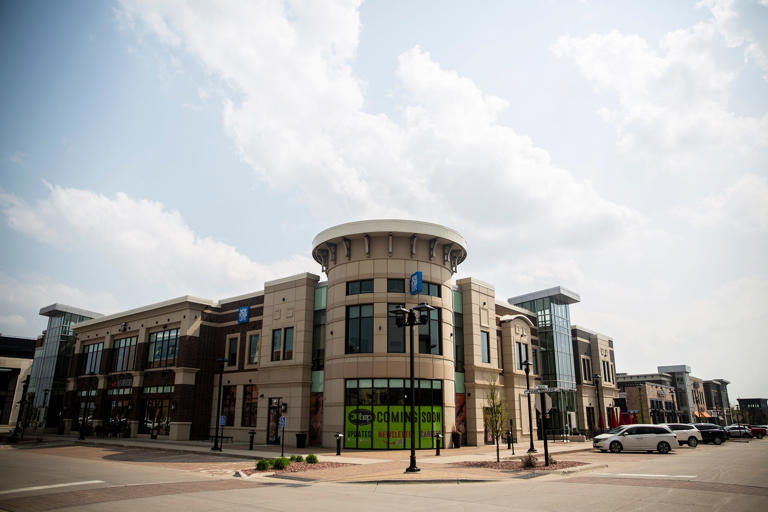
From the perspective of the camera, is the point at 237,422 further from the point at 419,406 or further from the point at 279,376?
the point at 419,406

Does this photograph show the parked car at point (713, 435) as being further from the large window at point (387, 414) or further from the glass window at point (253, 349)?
the glass window at point (253, 349)

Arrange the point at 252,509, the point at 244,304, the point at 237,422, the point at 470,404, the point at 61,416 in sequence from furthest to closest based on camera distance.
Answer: the point at 61,416 → the point at 244,304 → the point at 237,422 → the point at 470,404 → the point at 252,509

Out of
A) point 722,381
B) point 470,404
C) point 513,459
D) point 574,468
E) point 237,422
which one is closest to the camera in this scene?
point 574,468

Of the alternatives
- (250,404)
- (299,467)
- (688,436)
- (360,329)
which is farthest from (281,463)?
(688,436)

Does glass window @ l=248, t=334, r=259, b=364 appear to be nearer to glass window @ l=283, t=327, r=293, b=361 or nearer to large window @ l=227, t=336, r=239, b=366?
large window @ l=227, t=336, r=239, b=366

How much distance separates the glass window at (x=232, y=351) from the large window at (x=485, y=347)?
19.8 meters

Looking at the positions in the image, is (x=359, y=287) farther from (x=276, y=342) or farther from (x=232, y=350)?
(x=232, y=350)

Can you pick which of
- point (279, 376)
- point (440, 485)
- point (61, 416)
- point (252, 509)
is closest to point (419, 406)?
point (279, 376)

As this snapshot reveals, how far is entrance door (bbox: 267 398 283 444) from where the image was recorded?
1361 inches

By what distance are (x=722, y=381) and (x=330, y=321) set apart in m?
128

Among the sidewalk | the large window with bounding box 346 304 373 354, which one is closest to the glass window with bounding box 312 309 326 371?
the large window with bounding box 346 304 373 354

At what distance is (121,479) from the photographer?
1677 centimetres

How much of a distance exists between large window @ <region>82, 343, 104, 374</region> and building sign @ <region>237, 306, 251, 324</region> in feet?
64.1

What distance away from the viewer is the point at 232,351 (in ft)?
132
